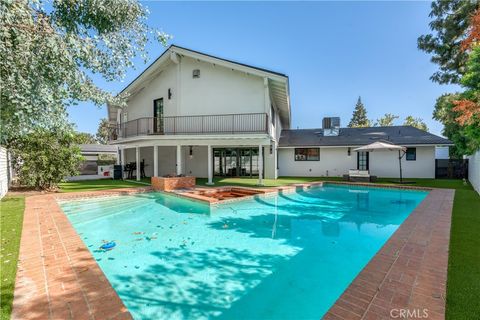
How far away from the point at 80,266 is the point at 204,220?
13.3 ft

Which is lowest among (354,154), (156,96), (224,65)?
(354,154)

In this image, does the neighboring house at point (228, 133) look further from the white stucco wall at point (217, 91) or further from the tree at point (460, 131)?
the tree at point (460, 131)

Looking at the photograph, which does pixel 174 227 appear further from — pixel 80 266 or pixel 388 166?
pixel 388 166

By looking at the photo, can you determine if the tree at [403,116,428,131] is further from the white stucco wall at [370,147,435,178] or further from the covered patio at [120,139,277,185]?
the covered patio at [120,139,277,185]

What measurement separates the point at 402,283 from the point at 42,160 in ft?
46.0

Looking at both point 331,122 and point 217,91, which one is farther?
point 331,122

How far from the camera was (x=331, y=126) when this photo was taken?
22.2 metres

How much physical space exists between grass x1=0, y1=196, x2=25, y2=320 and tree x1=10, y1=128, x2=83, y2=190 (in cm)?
312

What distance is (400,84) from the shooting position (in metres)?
26.1

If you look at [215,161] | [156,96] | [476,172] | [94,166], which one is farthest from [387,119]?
[94,166]

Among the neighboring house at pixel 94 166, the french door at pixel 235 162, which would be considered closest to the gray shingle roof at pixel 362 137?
the french door at pixel 235 162

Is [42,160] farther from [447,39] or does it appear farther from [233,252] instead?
[447,39]

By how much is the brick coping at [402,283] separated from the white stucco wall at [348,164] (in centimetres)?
1487

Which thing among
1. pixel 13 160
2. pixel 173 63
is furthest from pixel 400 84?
pixel 13 160
